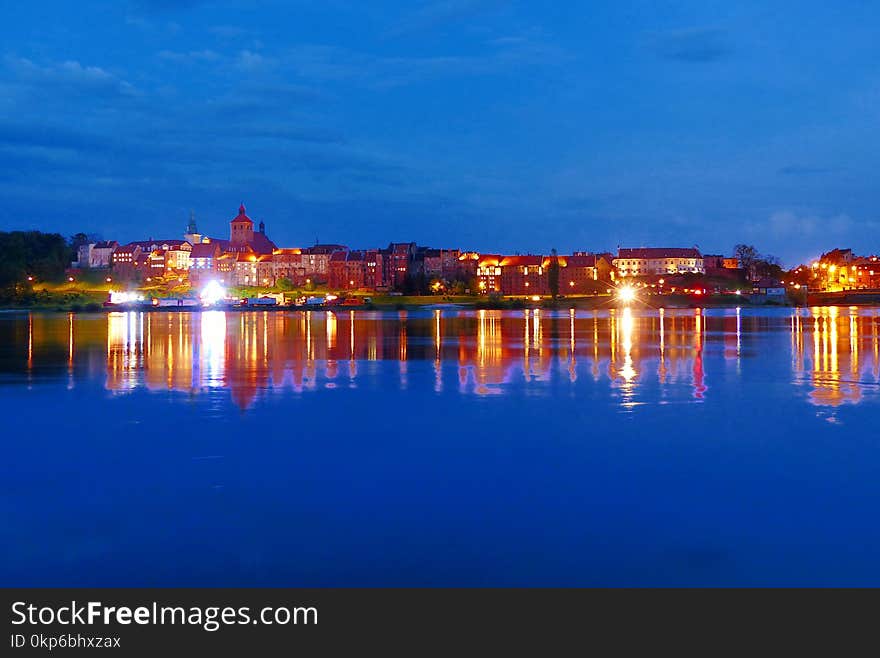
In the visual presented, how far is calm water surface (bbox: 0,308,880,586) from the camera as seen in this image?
7.32 meters

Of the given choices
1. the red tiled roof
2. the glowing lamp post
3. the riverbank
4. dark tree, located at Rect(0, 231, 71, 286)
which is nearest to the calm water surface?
the riverbank

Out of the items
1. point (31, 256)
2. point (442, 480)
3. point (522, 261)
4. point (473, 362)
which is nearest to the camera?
point (442, 480)

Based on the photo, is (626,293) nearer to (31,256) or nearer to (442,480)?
(31,256)

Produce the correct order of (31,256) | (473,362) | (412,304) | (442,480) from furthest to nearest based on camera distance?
1. (31,256)
2. (412,304)
3. (473,362)
4. (442,480)

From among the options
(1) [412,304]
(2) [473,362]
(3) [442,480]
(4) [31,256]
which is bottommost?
(3) [442,480]

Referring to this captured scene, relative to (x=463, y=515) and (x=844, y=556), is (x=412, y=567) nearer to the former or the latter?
(x=463, y=515)

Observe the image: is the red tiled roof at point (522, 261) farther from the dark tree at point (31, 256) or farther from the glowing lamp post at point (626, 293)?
the dark tree at point (31, 256)

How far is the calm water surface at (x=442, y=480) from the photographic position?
7.32m

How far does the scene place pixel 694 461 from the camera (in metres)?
11.4

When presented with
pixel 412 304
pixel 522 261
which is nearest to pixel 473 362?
pixel 412 304

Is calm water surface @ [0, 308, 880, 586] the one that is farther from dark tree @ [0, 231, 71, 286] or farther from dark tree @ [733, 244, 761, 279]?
dark tree @ [733, 244, 761, 279]

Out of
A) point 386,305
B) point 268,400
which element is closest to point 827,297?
point 386,305

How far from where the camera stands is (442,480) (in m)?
10.3

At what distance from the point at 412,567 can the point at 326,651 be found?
1.32 meters
